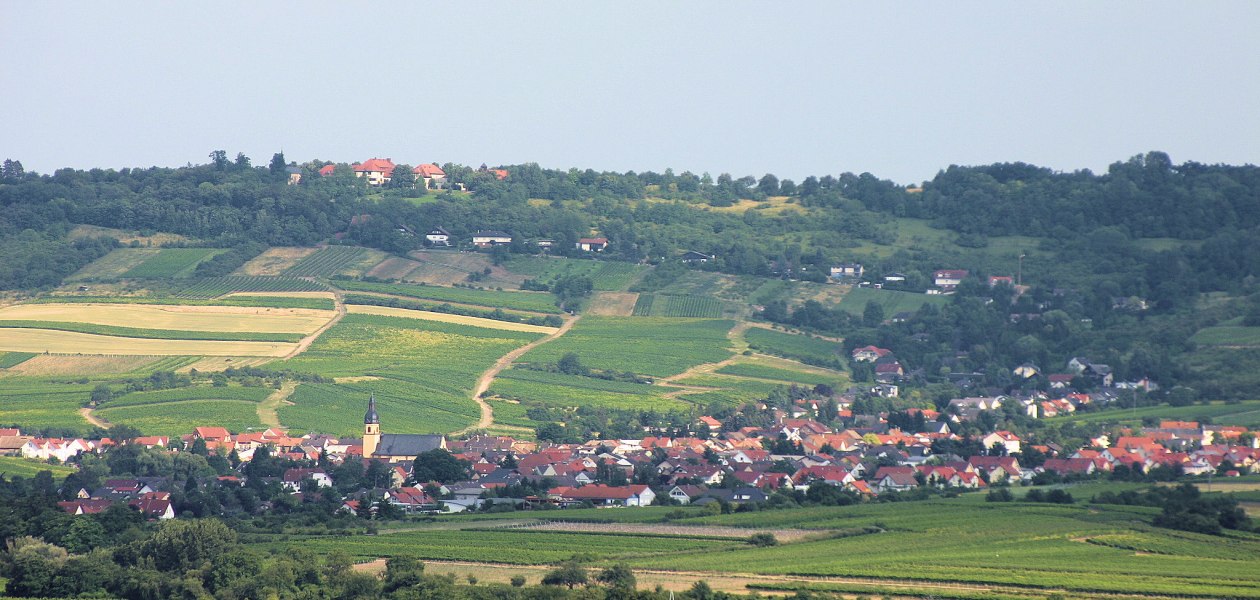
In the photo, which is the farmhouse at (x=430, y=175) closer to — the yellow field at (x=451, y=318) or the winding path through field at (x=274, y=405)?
the yellow field at (x=451, y=318)

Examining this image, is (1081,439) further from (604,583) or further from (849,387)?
(604,583)

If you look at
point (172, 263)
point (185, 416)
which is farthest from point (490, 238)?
point (185, 416)

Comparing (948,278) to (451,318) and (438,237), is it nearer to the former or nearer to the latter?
(451,318)

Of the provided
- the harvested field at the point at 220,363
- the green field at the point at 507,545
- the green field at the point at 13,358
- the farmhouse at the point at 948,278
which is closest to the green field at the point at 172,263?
the green field at the point at 13,358

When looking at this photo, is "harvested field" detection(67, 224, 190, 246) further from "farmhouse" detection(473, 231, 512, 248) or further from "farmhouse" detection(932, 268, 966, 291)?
"farmhouse" detection(932, 268, 966, 291)

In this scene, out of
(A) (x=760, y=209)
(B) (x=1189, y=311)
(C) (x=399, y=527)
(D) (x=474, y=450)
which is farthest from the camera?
(A) (x=760, y=209)

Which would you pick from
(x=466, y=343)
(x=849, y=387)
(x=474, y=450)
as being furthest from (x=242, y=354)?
(x=849, y=387)

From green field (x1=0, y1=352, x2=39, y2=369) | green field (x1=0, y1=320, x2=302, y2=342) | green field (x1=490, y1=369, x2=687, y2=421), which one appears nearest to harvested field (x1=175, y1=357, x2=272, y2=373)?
green field (x1=0, y1=320, x2=302, y2=342)
